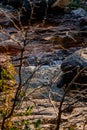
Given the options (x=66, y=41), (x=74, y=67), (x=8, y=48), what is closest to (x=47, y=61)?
(x=8, y=48)

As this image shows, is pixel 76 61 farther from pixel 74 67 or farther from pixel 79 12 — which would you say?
pixel 79 12

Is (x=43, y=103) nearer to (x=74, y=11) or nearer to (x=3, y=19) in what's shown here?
(x=3, y=19)

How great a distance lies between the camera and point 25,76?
8219 millimetres

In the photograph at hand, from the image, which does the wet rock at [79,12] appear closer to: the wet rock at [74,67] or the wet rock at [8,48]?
the wet rock at [8,48]

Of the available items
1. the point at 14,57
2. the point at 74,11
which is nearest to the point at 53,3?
the point at 74,11

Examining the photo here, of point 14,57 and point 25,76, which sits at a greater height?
point 25,76

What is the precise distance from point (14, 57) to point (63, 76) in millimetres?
2676

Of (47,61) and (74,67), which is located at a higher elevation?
(74,67)

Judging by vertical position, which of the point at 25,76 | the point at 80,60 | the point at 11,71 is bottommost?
the point at 25,76

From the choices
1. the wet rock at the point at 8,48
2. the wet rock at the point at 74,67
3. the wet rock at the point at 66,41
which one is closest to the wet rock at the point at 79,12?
the wet rock at the point at 66,41

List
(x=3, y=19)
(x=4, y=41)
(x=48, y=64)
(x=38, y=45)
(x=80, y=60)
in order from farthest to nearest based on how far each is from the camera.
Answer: (x=3, y=19) → (x=38, y=45) → (x=4, y=41) → (x=48, y=64) → (x=80, y=60)

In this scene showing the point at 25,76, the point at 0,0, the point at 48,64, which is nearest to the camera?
the point at 25,76

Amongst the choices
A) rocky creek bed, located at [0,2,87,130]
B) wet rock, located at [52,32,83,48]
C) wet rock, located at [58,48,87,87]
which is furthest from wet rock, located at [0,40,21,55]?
wet rock, located at [58,48,87,87]

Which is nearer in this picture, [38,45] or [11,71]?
[11,71]
